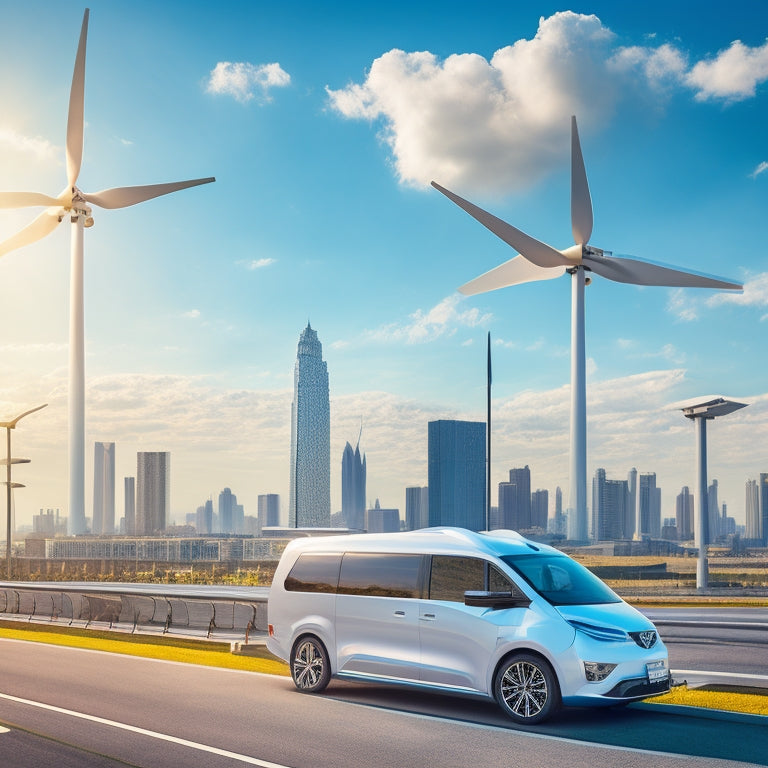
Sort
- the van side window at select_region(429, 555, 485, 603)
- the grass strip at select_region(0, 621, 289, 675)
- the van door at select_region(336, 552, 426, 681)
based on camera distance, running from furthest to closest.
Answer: the grass strip at select_region(0, 621, 289, 675)
the van door at select_region(336, 552, 426, 681)
the van side window at select_region(429, 555, 485, 603)

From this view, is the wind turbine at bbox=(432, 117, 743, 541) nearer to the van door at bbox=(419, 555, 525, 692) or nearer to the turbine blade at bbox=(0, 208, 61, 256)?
the turbine blade at bbox=(0, 208, 61, 256)

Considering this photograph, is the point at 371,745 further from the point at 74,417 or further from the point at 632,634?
the point at 74,417

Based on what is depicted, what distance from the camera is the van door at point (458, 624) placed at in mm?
11672

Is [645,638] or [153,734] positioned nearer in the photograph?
[153,734]

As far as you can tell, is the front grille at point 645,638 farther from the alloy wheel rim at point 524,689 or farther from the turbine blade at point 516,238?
the turbine blade at point 516,238

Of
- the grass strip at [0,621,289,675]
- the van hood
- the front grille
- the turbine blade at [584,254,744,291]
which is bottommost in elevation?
the grass strip at [0,621,289,675]

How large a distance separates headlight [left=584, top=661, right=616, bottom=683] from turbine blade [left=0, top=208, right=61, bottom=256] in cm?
5731

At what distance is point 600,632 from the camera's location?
11047 mm

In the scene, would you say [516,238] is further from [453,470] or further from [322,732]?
[453,470]

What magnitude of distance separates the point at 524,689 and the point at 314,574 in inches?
151

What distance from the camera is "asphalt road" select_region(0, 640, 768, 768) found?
941cm

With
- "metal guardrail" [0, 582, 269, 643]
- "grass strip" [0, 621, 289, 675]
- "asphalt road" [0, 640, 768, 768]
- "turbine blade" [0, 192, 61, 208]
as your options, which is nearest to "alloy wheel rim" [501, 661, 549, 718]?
"asphalt road" [0, 640, 768, 768]

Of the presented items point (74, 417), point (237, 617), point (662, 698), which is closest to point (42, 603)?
point (237, 617)

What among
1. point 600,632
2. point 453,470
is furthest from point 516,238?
point 453,470
